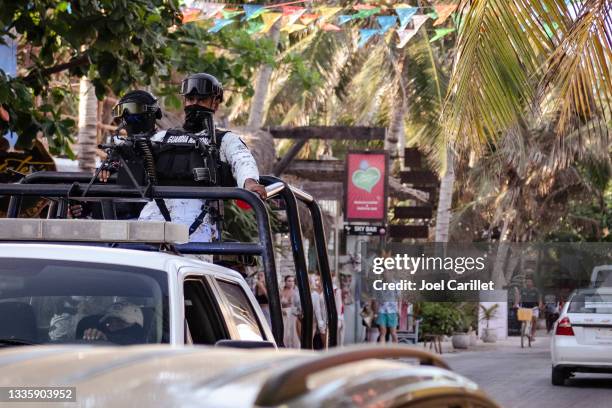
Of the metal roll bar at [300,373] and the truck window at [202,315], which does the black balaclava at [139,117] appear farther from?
the metal roll bar at [300,373]

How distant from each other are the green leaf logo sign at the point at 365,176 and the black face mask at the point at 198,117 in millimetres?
22029

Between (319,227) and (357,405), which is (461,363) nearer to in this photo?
(319,227)

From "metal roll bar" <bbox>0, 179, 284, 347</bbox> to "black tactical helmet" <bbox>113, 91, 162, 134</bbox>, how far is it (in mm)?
615

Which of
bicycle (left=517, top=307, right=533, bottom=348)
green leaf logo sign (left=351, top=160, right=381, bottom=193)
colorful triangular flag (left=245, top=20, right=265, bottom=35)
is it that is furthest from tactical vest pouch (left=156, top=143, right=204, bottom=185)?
bicycle (left=517, top=307, right=533, bottom=348)

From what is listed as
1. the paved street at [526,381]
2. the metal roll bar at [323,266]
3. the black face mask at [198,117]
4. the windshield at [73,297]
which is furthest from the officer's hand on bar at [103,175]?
the paved street at [526,381]

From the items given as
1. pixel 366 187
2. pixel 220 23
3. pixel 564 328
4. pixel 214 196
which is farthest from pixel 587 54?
pixel 366 187

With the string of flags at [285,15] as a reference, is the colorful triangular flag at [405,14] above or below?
below

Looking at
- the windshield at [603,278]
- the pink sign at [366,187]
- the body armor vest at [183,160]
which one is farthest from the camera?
the pink sign at [366,187]

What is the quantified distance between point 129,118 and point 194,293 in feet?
6.43

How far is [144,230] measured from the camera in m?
5.02

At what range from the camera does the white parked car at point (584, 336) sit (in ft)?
56.9

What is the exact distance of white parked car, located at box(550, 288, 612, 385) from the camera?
17328 millimetres

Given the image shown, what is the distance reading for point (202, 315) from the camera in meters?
5.24

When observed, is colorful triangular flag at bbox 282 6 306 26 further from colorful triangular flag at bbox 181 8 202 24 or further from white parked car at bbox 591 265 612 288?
white parked car at bbox 591 265 612 288
